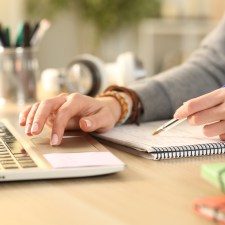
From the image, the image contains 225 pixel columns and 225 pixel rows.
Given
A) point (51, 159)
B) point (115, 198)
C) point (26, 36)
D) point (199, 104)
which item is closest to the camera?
point (115, 198)

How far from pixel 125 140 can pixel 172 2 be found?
11.9ft

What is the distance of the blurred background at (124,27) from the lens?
4.10 meters

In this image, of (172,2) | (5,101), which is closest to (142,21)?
(172,2)

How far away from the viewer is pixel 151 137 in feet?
3.03

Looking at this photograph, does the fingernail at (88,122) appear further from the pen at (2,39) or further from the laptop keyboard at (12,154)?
the pen at (2,39)

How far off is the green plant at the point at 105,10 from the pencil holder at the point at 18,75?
259 centimetres

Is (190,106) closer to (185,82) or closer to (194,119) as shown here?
(194,119)

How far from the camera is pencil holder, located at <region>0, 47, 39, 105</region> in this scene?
4.86ft

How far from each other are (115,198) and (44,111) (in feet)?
0.99

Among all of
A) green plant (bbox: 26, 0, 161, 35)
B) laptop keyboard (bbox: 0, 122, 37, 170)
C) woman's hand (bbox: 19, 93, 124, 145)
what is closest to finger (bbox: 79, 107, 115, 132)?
woman's hand (bbox: 19, 93, 124, 145)

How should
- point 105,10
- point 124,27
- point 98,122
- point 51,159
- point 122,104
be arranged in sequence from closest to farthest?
point 51,159, point 98,122, point 122,104, point 105,10, point 124,27

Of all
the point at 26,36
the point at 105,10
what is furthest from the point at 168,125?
the point at 105,10

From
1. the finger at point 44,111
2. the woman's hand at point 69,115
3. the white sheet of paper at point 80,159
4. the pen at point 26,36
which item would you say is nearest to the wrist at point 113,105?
the woman's hand at point 69,115

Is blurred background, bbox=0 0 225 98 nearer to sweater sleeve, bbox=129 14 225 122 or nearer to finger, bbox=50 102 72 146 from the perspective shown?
sweater sleeve, bbox=129 14 225 122
